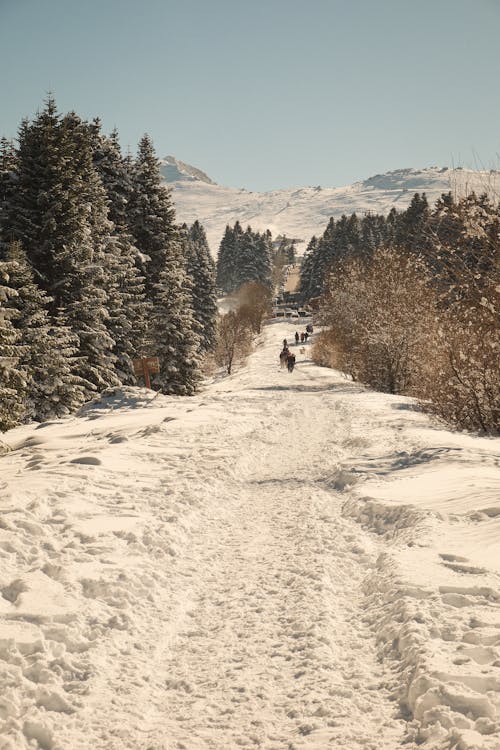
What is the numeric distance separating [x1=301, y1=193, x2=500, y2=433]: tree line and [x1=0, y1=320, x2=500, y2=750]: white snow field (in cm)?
298

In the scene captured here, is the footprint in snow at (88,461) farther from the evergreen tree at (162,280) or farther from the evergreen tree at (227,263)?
the evergreen tree at (227,263)

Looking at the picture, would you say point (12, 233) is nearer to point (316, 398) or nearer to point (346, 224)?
point (316, 398)

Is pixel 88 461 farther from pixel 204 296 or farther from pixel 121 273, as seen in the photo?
pixel 204 296

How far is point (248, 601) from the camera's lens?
17.1 ft

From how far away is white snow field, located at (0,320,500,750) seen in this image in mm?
3527

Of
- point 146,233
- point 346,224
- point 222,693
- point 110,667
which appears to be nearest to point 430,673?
point 222,693

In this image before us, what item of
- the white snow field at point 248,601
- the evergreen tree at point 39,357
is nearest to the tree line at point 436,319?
the white snow field at point 248,601

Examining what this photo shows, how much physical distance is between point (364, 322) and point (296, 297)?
308ft

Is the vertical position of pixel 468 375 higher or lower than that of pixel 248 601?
higher

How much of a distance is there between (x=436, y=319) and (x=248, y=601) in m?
11.1

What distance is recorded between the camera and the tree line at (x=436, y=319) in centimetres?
998

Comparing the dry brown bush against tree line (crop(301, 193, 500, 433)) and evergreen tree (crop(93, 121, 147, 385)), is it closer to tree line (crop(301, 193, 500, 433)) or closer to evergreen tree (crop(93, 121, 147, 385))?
tree line (crop(301, 193, 500, 433))

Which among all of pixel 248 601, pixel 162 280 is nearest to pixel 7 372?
pixel 248 601

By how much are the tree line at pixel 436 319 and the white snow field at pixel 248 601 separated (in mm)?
2978
